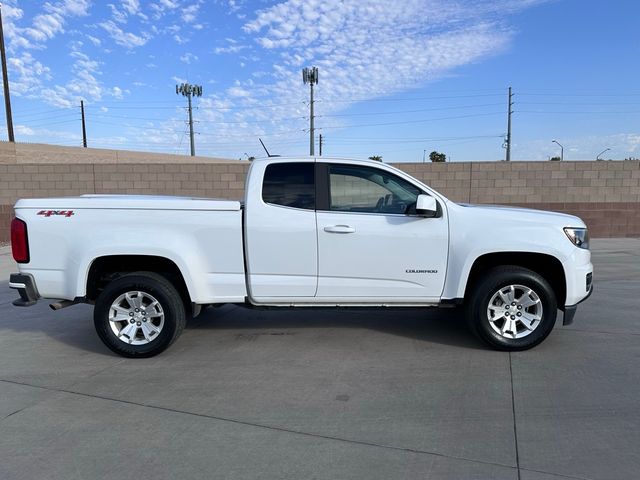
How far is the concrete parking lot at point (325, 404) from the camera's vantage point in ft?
10.4

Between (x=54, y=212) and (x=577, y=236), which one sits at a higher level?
(x=54, y=212)

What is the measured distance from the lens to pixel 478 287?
5.07 metres

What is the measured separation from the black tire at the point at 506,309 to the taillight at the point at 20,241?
4563 mm

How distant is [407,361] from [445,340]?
33.7 inches

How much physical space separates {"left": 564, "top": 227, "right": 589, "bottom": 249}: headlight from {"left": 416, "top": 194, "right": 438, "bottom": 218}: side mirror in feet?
4.54

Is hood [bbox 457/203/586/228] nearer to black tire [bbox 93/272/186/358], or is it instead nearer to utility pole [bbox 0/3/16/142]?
black tire [bbox 93/272/186/358]

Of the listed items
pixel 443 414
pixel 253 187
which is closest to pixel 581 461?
pixel 443 414

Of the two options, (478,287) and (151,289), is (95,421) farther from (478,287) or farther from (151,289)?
(478,287)

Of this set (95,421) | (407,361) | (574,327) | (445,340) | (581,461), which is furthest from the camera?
(574,327)

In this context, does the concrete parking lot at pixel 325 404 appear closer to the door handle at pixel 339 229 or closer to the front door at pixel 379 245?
the front door at pixel 379 245

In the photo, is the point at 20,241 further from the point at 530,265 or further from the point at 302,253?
the point at 530,265

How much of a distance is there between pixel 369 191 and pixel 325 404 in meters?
2.28

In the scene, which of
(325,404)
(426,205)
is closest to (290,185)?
(426,205)

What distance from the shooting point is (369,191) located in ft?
17.2
